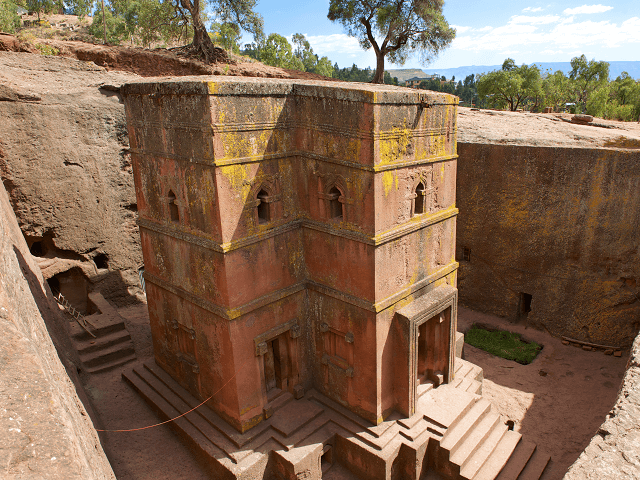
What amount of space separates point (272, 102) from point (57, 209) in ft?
27.8

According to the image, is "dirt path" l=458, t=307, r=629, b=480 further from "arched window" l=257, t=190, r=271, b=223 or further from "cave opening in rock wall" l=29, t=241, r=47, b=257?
"cave opening in rock wall" l=29, t=241, r=47, b=257

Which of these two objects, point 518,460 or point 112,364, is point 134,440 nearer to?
point 112,364

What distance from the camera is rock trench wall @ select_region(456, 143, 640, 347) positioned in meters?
11.9

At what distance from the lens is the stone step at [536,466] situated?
834cm

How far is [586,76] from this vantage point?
49062 millimetres

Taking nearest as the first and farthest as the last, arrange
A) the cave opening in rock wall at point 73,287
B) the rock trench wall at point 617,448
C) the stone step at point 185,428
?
the rock trench wall at point 617,448 < the stone step at point 185,428 < the cave opening in rock wall at point 73,287

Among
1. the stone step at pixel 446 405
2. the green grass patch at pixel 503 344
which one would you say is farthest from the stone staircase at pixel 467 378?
the green grass patch at pixel 503 344

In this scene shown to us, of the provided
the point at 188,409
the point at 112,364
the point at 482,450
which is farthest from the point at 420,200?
the point at 112,364

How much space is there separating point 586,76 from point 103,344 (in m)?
55.1

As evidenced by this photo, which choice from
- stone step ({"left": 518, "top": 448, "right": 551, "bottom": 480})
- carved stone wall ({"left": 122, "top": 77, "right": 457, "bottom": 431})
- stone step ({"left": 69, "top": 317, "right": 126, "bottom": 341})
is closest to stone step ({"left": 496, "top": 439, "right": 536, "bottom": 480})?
stone step ({"left": 518, "top": 448, "right": 551, "bottom": 480})

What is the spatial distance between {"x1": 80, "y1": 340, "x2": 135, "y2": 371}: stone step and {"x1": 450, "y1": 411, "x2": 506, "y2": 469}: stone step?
317 inches

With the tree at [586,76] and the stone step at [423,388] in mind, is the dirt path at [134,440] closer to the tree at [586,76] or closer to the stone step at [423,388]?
the stone step at [423,388]

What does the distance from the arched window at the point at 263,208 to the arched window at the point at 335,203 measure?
114cm

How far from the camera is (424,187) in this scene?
8.59 metres
